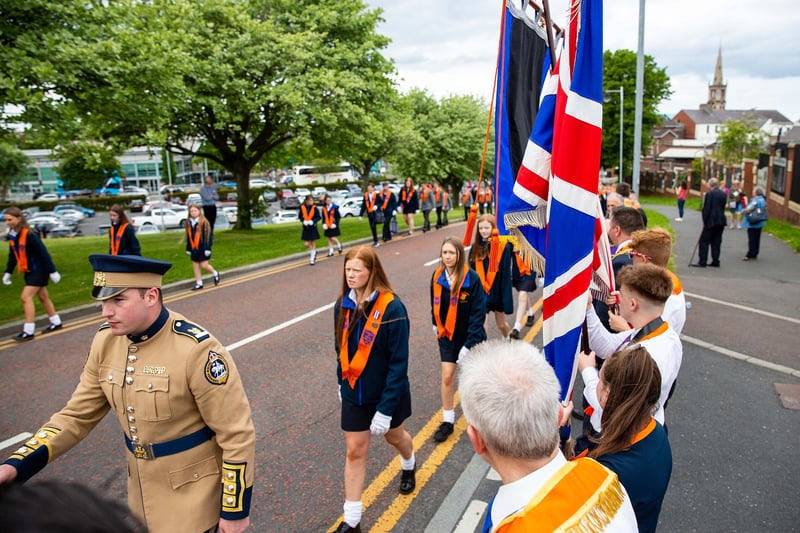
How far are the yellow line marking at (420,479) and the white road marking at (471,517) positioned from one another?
0.43m

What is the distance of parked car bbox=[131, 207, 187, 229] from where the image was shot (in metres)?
35.3

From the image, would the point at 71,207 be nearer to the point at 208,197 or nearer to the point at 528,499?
the point at 208,197

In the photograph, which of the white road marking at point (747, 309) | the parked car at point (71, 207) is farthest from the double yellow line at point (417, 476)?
the parked car at point (71, 207)

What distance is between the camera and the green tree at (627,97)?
50.9 metres

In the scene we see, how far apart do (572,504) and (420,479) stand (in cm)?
300

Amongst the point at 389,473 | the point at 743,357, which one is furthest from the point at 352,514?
the point at 743,357

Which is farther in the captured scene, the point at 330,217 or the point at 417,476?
the point at 330,217

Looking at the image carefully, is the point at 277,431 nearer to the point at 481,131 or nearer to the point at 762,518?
the point at 762,518

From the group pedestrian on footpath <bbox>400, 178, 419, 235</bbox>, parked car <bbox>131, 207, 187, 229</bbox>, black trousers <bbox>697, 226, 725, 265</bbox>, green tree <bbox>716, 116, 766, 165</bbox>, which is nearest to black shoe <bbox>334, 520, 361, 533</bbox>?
black trousers <bbox>697, 226, 725, 265</bbox>

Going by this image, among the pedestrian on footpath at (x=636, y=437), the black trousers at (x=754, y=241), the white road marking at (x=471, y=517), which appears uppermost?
the pedestrian on footpath at (x=636, y=437)

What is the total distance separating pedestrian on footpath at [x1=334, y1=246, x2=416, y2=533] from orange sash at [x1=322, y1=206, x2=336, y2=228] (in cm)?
1130

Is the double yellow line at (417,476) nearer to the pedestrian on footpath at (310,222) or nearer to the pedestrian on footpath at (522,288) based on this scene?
the pedestrian on footpath at (522,288)

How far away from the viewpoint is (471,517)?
152 inches

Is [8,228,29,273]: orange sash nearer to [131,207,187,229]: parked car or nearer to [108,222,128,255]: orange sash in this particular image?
[108,222,128,255]: orange sash
